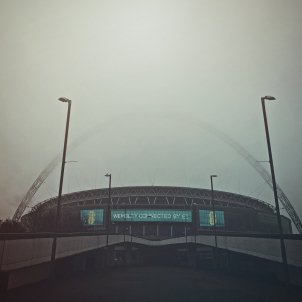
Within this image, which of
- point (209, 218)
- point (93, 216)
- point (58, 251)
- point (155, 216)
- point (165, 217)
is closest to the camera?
point (58, 251)

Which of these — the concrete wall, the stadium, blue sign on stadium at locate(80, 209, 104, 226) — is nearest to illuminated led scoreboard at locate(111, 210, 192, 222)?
the stadium

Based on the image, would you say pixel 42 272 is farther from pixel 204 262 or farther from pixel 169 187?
pixel 169 187

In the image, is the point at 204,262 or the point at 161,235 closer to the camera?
the point at 204,262

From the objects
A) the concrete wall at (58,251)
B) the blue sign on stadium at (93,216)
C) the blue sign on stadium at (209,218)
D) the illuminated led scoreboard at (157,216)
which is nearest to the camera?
the concrete wall at (58,251)

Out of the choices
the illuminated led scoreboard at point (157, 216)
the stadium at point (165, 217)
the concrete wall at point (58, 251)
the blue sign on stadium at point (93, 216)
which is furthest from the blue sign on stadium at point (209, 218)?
the concrete wall at point (58, 251)

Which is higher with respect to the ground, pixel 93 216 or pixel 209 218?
pixel 93 216

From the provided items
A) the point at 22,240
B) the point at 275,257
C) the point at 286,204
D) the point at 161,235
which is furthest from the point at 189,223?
the point at 22,240

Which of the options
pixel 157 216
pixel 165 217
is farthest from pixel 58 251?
pixel 165 217

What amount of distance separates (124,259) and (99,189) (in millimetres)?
50966

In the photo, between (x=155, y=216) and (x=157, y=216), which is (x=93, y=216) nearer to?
(x=155, y=216)

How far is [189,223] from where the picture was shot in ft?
295

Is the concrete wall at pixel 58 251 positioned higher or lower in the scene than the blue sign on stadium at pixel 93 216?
lower

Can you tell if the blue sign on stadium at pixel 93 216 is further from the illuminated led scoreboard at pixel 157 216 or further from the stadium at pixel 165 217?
the illuminated led scoreboard at pixel 157 216

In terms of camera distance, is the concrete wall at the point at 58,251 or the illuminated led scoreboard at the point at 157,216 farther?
the illuminated led scoreboard at the point at 157,216
